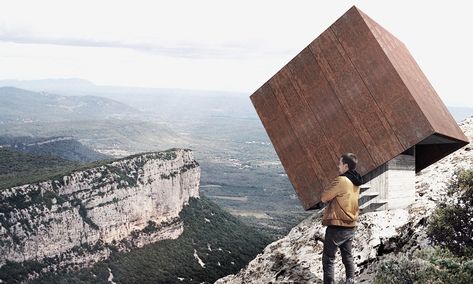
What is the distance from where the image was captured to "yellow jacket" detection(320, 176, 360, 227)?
8.99 meters

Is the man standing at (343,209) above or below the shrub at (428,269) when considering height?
above

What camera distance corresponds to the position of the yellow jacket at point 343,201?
29.5 ft

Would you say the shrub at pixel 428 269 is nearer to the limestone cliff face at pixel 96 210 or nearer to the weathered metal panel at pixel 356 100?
the weathered metal panel at pixel 356 100

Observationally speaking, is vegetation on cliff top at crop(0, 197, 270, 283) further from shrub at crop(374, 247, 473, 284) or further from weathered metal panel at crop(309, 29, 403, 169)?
shrub at crop(374, 247, 473, 284)

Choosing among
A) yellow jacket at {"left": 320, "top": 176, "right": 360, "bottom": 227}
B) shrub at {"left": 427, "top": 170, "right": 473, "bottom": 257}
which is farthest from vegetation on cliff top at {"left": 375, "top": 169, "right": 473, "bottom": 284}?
yellow jacket at {"left": 320, "top": 176, "right": 360, "bottom": 227}

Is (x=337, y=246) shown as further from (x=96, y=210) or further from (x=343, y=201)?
(x=96, y=210)

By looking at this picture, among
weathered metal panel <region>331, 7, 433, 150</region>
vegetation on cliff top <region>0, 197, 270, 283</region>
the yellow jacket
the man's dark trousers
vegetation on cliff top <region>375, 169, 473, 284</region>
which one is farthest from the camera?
vegetation on cliff top <region>0, 197, 270, 283</region>

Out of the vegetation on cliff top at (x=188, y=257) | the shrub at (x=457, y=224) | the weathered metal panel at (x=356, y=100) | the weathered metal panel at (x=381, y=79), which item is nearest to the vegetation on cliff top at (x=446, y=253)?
the shrub at (x=457, y=224)

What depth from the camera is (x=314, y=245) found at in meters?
13.2

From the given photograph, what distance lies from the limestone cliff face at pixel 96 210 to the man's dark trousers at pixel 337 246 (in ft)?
226

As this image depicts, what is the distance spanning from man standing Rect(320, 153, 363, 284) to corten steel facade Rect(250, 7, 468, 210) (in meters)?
3.02

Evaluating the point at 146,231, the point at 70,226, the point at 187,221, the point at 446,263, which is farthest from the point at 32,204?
the point at 446,263

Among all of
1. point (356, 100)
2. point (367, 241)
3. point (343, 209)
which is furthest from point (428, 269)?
point (356, 100)

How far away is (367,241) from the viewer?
38.4 feet
